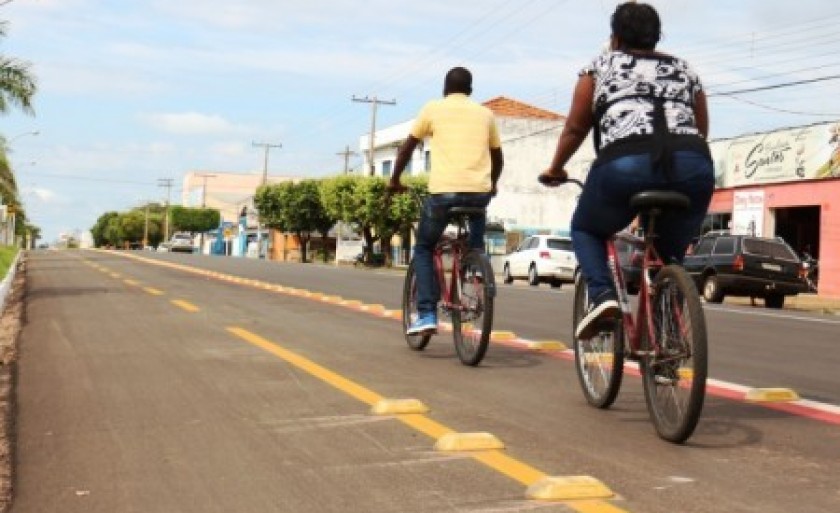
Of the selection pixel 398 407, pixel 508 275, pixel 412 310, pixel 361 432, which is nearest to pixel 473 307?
pixel 412 310

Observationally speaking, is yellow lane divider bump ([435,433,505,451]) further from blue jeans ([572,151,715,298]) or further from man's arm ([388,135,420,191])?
man's arm ([388,135,420,191])

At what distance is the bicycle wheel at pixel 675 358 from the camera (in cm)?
438

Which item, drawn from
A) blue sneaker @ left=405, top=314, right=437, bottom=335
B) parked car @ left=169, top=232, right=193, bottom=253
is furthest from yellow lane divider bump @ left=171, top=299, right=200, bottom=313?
parked car @ left=169, top=232, right=193, bottom=253

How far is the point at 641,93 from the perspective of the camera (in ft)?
15.4

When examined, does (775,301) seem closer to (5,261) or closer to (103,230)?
(5,261)

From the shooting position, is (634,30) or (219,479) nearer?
(219,479)

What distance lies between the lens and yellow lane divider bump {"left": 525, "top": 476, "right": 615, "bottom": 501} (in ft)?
12.1

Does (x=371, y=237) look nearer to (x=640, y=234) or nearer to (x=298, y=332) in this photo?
(x=298, y=332)

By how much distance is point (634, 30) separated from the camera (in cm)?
477

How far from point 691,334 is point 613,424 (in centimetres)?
90

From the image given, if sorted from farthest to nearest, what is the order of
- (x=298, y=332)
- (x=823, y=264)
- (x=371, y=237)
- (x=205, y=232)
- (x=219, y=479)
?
(x=205, y=232), (x=371, y=237), (x=823, y=264), (x=298, y=332), (x=219, y=479)

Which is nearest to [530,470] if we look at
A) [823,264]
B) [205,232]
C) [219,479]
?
[219,479]

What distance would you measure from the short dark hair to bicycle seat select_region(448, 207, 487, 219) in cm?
249

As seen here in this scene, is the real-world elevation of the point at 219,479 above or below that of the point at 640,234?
below
